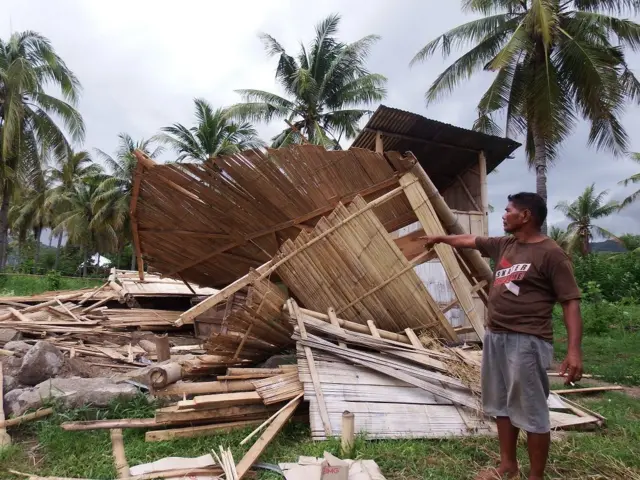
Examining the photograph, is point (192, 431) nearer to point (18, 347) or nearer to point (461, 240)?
point (461, 240)

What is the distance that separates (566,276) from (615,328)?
10.8 metres

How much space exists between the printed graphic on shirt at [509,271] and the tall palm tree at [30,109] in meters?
20.7

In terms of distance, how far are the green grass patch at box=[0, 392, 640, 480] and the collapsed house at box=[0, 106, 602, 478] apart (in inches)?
5.6

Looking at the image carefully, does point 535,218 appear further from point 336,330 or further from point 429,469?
point 336,330

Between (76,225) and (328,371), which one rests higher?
(76,225)

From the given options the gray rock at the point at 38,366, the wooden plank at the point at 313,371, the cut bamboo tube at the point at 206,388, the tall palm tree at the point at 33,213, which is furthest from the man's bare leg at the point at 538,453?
the tall palm tree at the point at 33,213

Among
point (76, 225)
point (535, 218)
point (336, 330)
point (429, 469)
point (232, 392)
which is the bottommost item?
point (429, 469)

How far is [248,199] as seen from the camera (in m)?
5.89

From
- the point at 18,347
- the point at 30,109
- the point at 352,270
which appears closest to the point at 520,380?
the point at 352,270

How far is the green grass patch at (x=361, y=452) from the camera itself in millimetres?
3242

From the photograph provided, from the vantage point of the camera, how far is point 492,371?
3002mm

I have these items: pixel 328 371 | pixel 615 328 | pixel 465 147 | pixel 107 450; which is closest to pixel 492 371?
pixel 328 371

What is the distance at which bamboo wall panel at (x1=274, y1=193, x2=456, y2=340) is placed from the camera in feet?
17.2

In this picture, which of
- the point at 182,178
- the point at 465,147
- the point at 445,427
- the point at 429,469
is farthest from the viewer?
the point at 465,147
